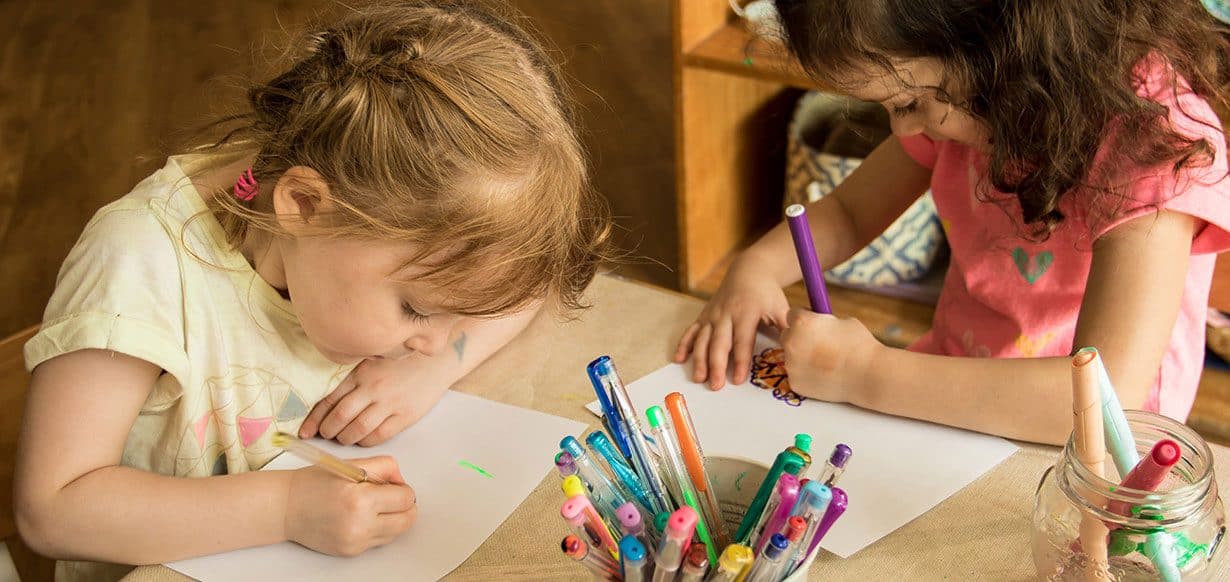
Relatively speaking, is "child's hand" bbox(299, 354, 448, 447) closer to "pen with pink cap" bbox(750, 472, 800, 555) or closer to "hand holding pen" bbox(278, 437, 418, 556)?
"hand holding pen" bbox(278, 437, 418, 556)

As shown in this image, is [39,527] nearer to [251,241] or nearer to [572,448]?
[251,241]

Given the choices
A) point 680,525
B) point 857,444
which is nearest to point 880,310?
point 857,444

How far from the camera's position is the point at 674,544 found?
0.51 m

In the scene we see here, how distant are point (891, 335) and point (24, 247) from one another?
1.74 m

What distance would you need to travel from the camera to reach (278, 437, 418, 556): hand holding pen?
0.71 m

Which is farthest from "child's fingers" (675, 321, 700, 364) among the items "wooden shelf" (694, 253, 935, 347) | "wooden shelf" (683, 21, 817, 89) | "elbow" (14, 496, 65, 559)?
"wooden shelf" (694, 253, 935, 347)

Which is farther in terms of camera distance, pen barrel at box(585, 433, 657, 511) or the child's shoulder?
the child's shoulder

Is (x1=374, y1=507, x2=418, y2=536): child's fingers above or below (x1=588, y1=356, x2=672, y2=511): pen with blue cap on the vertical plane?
below

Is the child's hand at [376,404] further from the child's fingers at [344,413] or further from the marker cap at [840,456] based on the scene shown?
the marker cap at [840,456]

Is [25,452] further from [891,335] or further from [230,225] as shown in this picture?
[891,335]

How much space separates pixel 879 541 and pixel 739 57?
1.03m

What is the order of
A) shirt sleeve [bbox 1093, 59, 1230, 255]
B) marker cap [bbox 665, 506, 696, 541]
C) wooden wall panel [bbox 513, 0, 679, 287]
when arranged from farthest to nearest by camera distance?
wooden wall panel [bbox 513, 0, 679, 287] < shirt sleeve [bbox 1093, 59, 1230, 255] < marker cap [bbox 665, 506, 696, 541]

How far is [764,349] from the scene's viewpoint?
0.94 meters

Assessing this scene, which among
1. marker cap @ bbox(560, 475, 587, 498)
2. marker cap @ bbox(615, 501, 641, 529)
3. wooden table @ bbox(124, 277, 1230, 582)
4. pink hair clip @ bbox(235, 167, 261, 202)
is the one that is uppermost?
pink hair clip @ bbox(235, 167, 261, 202)
